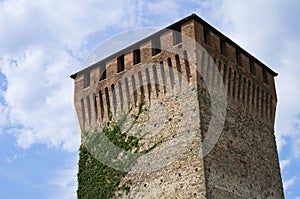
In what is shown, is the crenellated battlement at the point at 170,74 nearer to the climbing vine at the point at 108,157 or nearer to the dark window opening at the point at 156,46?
the dark window opening at the point at 156,46

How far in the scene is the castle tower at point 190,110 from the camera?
15.1 meters

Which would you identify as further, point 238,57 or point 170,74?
point 238,57

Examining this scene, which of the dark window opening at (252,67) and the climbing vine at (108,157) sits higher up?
the dark window opening at (252,67)

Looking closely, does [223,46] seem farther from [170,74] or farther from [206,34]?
[170,74]

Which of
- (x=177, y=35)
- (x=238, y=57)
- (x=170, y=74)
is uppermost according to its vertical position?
(x=238, y=57)

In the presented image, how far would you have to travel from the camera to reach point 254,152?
685 inches

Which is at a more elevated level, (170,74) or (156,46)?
(156,46)

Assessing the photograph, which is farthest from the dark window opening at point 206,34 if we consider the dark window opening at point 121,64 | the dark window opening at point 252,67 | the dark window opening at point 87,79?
the dark window opening at point 87,79

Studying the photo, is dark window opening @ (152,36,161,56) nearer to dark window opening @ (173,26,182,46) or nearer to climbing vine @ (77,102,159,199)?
dark window opening @ (173,26,182,46)

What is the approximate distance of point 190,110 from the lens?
1557 centimetres

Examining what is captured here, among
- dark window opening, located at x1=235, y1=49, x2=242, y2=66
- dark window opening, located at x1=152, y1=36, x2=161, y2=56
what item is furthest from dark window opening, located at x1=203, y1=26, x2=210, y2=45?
dark window opening, located at x1=235, y1=49, x2=242, y2=66

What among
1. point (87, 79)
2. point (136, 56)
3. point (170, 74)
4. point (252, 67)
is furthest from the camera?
point (87, 79)

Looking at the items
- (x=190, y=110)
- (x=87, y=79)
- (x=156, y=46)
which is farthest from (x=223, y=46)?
(x=87, y=79)

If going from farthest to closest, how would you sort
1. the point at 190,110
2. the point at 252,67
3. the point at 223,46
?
the point at 252,67
the point at 223,46
the point at 190,110
